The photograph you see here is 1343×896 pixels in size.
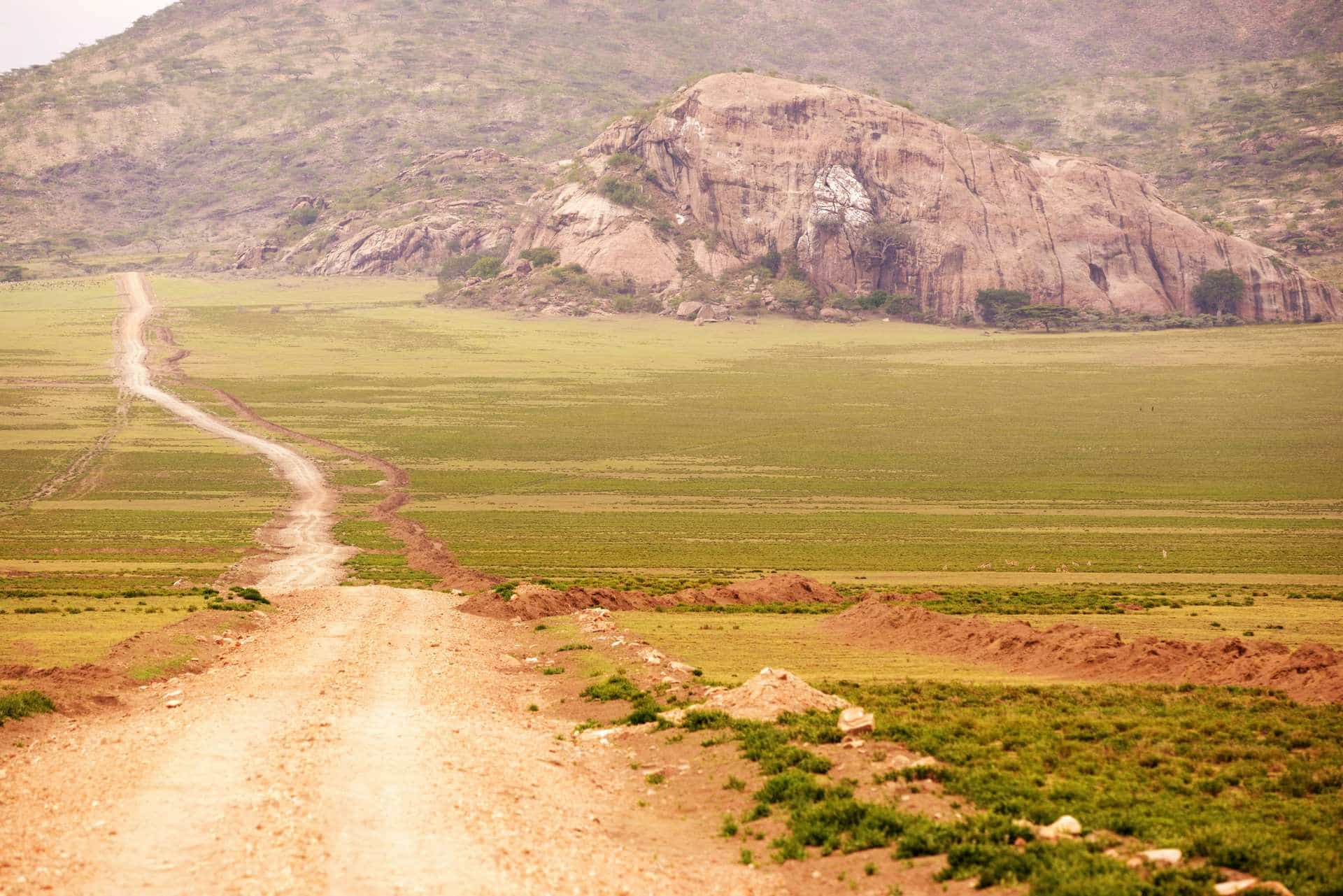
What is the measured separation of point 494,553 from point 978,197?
5419 inches

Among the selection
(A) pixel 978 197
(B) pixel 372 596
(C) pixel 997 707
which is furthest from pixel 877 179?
(C) pixel 997 707

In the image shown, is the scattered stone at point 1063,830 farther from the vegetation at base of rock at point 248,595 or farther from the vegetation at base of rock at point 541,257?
the vegetation at base of rock at point 541,257

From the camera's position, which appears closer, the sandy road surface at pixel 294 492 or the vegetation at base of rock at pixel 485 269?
the sandy road surface at pixel 294 492

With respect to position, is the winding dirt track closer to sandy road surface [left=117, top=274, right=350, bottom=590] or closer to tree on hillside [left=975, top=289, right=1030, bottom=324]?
sandy road surface [left=117, top=274, right=350, bottom=590]

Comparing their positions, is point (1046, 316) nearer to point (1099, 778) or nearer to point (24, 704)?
point (1099, 778)

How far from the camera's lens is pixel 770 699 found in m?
21.2

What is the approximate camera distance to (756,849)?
51.8ft

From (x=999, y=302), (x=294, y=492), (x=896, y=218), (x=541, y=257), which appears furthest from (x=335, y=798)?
(x=896, y=218)

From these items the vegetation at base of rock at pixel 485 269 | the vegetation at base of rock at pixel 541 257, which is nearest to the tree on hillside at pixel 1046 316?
the vegetation at base of rock at pixel 541 257

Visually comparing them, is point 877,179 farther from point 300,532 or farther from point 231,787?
point 231,787

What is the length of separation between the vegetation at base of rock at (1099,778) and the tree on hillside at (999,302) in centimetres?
14663

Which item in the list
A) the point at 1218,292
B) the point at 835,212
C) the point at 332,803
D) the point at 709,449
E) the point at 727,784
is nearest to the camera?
the point at 332,803

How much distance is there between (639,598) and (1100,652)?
16355 mm

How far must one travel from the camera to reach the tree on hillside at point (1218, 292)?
16412 centimetres
